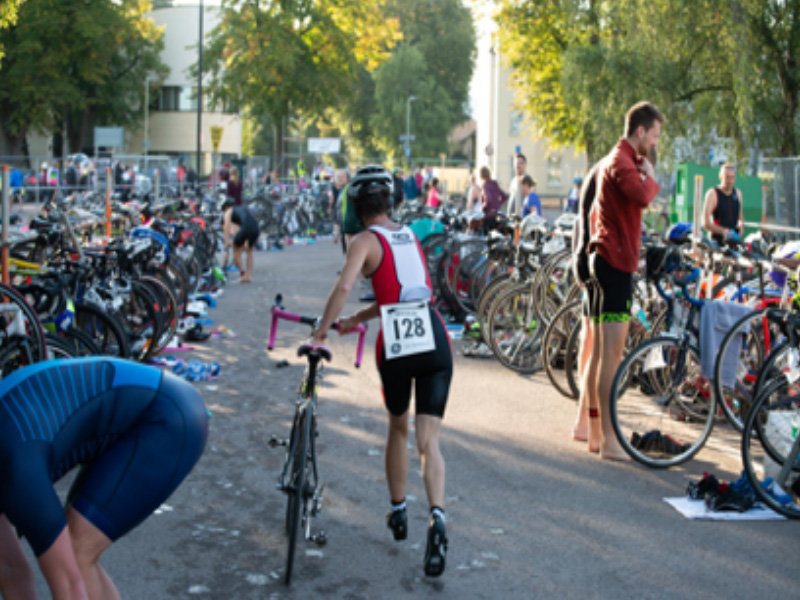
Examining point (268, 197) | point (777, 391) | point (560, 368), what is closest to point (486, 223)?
point (560, 368)

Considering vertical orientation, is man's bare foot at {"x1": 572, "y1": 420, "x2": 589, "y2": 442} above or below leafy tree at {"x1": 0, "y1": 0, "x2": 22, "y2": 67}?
below

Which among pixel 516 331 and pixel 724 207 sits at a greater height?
pixel 724 207

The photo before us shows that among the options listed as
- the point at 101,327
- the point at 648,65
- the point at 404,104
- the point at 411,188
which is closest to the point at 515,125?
the point at 404,104

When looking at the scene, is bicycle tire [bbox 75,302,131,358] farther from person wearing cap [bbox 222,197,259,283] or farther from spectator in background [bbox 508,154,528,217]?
person wearing cap [bbox 222,197,259,283]

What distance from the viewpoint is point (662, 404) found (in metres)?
7.21

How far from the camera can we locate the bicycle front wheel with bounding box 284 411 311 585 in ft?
15.0

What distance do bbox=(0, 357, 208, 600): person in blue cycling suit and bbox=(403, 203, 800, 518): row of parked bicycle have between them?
3.62 metres

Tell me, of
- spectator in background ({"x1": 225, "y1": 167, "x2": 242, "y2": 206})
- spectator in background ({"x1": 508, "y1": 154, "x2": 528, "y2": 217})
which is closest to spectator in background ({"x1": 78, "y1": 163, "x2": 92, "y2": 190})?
spectator in background ({"x1": 225, "y1": 167, "x2": 242, "y2": 206})

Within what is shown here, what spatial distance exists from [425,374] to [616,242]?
234cm

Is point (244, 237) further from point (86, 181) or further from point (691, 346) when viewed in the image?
point (86, 181)

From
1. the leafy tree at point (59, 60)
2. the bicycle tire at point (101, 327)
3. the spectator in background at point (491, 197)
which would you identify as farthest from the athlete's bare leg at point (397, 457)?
the leafy tree at point (59, 60)

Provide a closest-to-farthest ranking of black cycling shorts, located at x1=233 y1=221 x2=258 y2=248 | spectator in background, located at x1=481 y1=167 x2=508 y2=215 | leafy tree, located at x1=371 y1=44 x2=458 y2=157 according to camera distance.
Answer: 1. spectator in background, located at x1=481 y1=167 x2=508 y2=215
2. black cycling shorts, located at x1=233 y1=221 x2=258 y2=248
3. leafy tree, located at x1=371 y1=44 x2=458 y2=157

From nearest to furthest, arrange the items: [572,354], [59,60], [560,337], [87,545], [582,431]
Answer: [87,545] → [582,431] → [572,354] → [560,337] → [59,60]

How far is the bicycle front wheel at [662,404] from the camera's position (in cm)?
668
